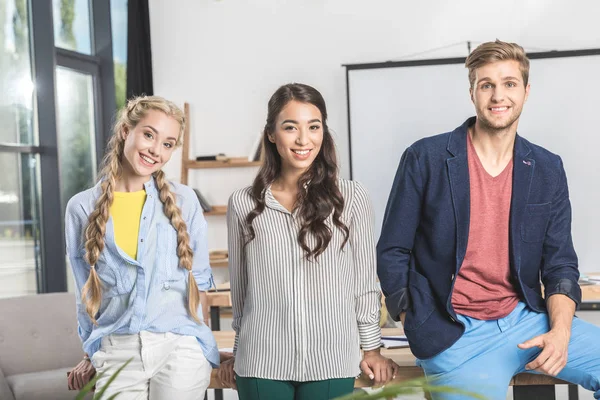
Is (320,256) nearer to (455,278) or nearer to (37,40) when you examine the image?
(455,278)

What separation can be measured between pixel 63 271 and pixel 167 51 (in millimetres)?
1831

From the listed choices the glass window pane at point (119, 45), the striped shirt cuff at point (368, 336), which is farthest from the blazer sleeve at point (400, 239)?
the glass window pane at point (119, 45)

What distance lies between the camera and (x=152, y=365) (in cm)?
195

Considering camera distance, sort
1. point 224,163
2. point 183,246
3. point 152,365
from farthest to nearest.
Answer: point 224,163 → point 183,246 → point 152,365

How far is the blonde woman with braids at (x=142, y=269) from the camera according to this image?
77.4 inches

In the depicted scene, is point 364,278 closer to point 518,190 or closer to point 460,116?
point 518,190

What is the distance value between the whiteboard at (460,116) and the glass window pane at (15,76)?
2188mm

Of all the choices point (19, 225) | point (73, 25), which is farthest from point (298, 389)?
point (73, 25)

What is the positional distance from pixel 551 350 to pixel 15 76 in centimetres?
400

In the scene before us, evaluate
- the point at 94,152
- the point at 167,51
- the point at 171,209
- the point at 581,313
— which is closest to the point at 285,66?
the point at 167,51

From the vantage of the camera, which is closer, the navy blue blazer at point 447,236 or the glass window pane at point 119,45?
the navy blue blazer at point 447,236

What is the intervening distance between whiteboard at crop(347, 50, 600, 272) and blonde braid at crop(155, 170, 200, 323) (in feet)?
11.3

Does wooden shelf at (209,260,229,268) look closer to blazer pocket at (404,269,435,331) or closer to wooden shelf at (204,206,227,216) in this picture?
wooden shelf at (204,206,227,216)

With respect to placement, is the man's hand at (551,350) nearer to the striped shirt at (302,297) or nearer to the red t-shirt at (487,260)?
the red t-shirt at (487,260)
